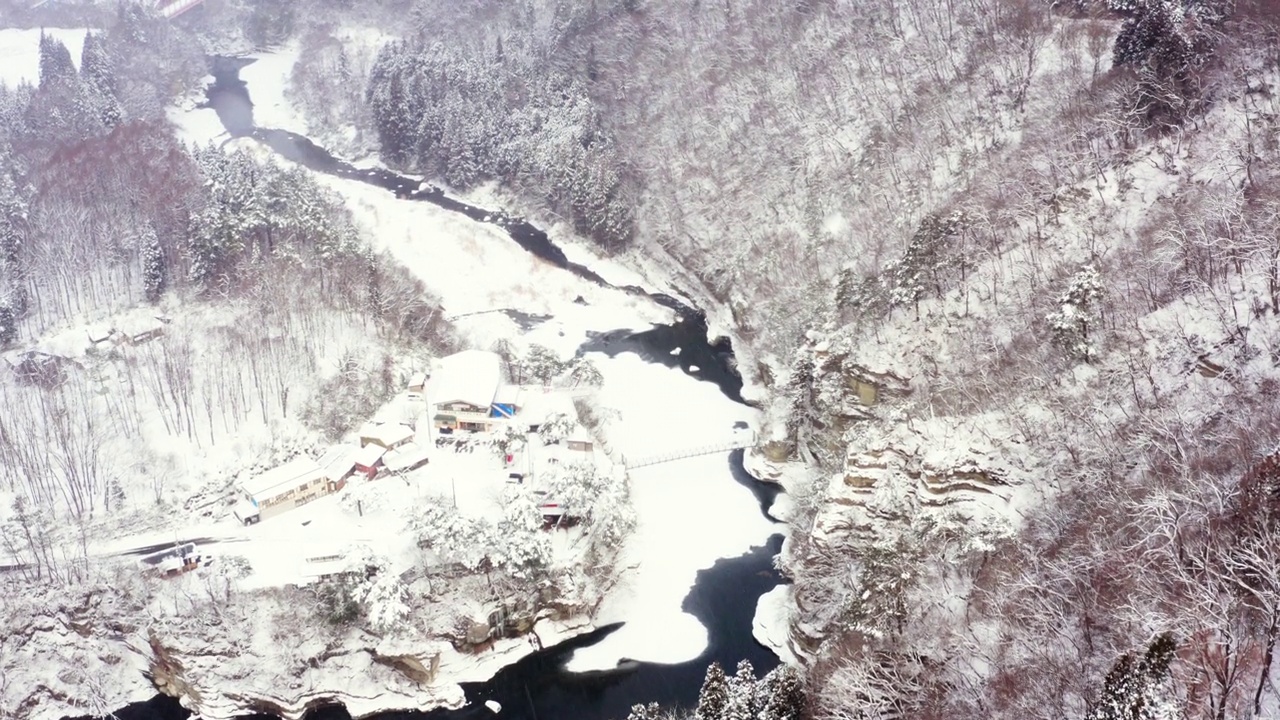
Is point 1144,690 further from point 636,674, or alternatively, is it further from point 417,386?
point 417,386

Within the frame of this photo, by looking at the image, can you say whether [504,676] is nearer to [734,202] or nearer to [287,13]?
[734,202]

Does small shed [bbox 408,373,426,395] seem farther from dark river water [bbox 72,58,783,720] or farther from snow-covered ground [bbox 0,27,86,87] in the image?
snow-covered ground [bbox 0,27,86,87]

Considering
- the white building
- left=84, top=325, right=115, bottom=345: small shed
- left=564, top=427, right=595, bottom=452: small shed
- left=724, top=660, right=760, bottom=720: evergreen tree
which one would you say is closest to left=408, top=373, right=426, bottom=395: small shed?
the white building

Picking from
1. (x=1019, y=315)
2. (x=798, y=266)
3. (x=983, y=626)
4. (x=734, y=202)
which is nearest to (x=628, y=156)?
(x=734, y=202)

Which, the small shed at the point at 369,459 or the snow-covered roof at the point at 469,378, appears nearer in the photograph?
the small shed at the point at 369,459

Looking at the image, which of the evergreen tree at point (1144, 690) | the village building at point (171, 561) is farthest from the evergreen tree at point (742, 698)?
the village building at point (171, 561)

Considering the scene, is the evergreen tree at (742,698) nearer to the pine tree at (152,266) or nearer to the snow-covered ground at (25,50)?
the pine tree at (152,266)
